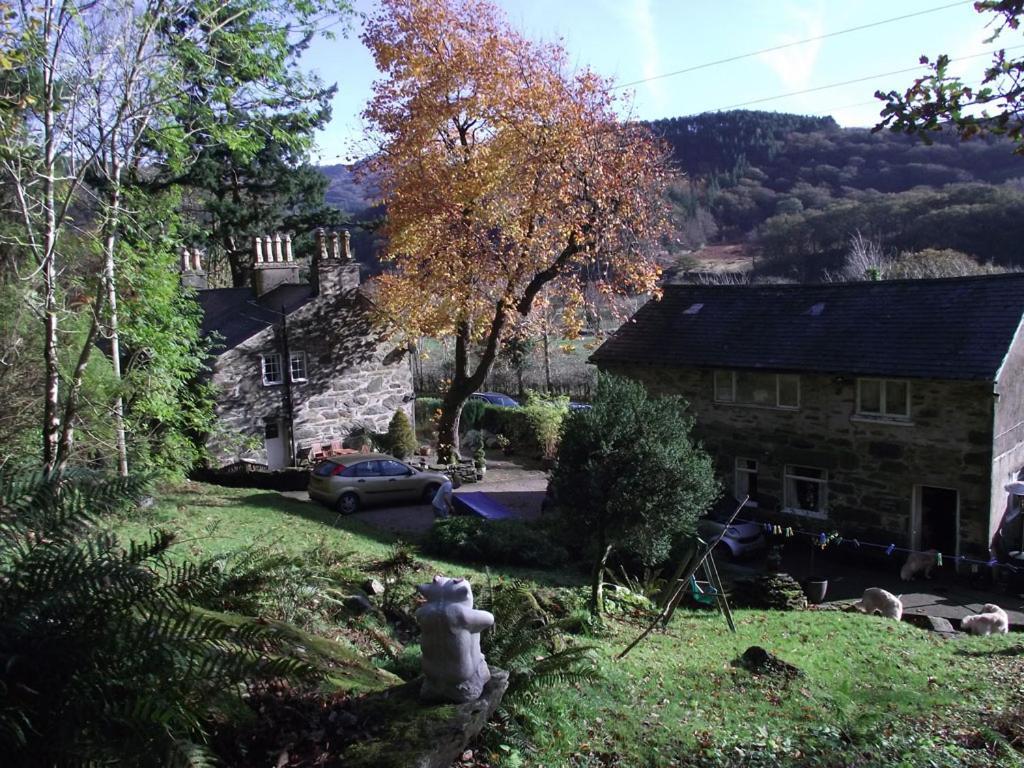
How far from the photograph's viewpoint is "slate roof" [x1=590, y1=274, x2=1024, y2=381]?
58.5 feet

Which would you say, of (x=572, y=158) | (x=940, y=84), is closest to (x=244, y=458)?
(x=572, y=158)

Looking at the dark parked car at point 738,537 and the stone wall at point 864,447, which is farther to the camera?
the dark parked car at point 738,537

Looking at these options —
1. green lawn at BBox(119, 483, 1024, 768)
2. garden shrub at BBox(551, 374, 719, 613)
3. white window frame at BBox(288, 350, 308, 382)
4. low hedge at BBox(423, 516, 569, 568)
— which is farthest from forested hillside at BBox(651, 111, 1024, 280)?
green lawn at BBox(119, 483, 1024, 768)

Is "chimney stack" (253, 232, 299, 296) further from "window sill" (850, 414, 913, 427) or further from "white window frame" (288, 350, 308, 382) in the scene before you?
"window sill" (850, 414, 913, 427)

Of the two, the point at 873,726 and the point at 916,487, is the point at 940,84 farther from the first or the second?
the point at 916,487

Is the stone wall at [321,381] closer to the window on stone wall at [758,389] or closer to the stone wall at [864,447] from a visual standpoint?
the stone wall at [864,447]

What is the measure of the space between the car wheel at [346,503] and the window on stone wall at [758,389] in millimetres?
10400

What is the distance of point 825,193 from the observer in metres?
63.8

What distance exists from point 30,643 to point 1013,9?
7.98 m

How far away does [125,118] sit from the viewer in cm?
1149

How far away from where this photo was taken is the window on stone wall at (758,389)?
20516mm

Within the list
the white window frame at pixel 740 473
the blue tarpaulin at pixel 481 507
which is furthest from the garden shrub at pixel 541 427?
the blue tarpaulin at pixel 481 507

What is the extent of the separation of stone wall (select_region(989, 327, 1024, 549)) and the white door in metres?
20.2

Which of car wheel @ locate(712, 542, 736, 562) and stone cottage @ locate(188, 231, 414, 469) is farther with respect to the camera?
stone cottage @ locate(188, 231, 414, 469)
